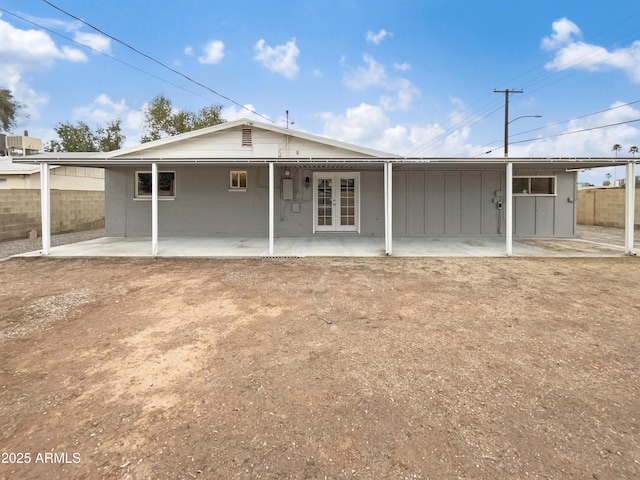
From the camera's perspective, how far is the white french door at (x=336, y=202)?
36.0 ft

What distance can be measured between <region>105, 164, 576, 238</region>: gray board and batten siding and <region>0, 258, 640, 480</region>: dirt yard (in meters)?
5.78

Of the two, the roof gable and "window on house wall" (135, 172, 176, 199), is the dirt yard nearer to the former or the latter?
the roof gable

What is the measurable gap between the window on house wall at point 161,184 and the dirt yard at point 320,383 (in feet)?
20.0

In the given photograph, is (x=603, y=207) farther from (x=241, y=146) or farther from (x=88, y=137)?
(x=88, y=137)

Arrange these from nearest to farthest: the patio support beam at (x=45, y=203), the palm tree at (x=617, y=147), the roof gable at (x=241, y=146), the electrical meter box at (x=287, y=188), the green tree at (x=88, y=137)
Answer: the patio support beam at (x=45, y=203) → the roof gable at (x=241, y=146) → the electrical meter box at (x=287, y=188) → the green tree at (x=88, y=137) → the palm tree at (x=617, y=147)

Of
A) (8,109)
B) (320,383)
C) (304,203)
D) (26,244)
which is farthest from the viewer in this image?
(8,109)

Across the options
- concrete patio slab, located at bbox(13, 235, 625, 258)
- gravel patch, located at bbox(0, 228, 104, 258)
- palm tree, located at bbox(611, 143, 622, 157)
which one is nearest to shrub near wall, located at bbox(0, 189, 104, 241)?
gravel patch, located at bbox(0, 228, 104, 258)

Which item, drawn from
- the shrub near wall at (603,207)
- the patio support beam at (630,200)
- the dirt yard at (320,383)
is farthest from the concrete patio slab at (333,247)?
the shrub near wall at (603,207)

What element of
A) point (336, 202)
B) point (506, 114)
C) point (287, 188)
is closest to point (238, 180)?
point (287, 188)

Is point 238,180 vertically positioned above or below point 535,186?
above

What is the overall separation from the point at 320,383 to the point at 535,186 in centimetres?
1119

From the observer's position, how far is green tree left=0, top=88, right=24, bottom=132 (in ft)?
92.0

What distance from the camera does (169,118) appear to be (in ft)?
94.5

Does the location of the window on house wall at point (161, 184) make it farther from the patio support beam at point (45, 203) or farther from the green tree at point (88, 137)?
the green tree at point (88, 137)
